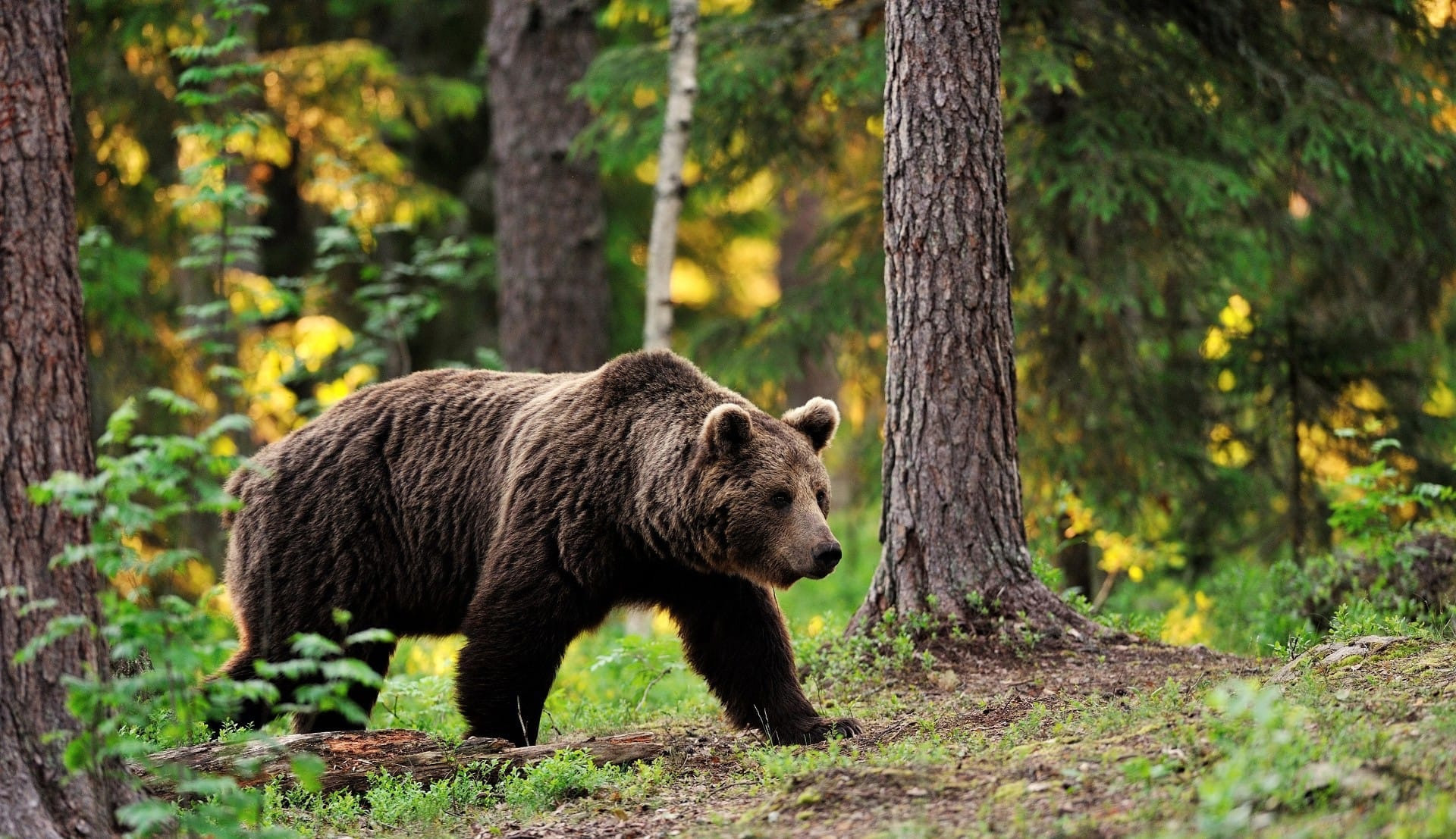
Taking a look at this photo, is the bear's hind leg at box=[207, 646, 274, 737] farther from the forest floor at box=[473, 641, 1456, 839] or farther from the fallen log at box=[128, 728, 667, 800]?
the forest floor at box=[473, 641, 1456, 839]

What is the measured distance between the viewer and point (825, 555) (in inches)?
248

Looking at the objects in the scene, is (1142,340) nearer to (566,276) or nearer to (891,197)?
(891,197)

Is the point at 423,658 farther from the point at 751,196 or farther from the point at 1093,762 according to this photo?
the point at 751,196

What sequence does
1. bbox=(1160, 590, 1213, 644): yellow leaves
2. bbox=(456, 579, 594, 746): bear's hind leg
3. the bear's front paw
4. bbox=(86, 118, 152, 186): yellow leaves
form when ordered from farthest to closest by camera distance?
bbox=(86, 118, 152, 186): yellow leaves, bbox=(1160, 590, 1213, 644): yellow leaves, bbox=(456, 579, 594, 746): bear's hind leg, the bear's front paw

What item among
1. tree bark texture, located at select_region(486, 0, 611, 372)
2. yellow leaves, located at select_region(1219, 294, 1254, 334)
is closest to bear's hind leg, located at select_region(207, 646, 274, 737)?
tree bark texture, located at select_region(486, 0, 611, 372)

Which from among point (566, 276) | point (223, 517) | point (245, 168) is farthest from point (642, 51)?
point (245, 168)

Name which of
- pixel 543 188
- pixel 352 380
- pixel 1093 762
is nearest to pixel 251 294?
pixel 352 380

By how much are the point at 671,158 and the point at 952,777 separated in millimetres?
7052

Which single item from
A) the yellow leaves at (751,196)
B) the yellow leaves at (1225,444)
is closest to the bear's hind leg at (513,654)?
the yellow leaves at (751,196)

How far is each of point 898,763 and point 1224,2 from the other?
6.93m

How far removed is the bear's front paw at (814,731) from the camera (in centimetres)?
625

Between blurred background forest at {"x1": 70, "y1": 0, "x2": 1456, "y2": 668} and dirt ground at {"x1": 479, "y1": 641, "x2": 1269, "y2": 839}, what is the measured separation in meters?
1.09

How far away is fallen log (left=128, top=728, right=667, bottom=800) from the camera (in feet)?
17.5

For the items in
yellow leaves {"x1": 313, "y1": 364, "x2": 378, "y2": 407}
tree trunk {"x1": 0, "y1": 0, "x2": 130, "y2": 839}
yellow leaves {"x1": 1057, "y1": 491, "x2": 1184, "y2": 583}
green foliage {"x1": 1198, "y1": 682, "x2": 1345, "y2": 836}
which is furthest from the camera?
yellow leaves {"x1": 313, "y1": 364, "x2": 378, "y2": 407}
